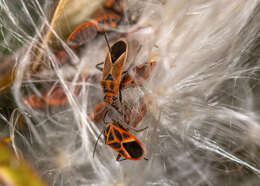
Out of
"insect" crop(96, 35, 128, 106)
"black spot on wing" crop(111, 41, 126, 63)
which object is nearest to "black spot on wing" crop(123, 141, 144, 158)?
"insect" crop(96, 35, 128, 106)

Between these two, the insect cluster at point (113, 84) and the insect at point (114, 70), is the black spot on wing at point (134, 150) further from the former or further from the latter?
the insect at point (114, 70)

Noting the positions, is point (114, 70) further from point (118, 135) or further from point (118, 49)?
point (118, 135)

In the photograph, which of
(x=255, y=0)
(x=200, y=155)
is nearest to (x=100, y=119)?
(x=200, y=155)

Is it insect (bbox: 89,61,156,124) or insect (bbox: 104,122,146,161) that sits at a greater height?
insect (bbox: 89,61,156,124)

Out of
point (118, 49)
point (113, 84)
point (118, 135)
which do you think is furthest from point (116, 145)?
point (118, 49)

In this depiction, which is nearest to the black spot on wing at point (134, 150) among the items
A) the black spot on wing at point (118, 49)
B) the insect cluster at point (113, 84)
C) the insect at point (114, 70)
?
the insect cluster at point (113, 84)

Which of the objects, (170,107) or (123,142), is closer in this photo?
(123,142)

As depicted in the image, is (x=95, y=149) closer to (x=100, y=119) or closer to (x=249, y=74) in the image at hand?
(x=100, y=119)

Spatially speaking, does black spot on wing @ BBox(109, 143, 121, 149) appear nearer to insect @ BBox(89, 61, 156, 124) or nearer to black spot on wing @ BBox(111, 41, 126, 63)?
insect @ BBox(89, 61, 156, 124)
